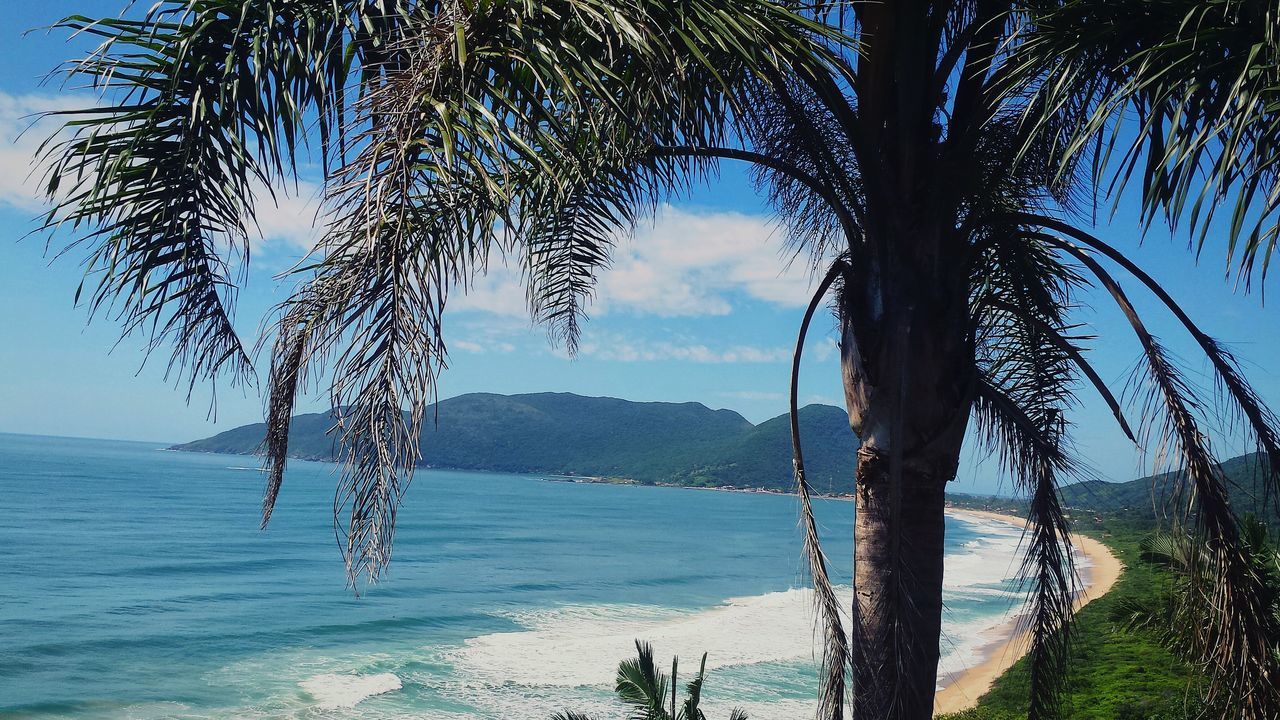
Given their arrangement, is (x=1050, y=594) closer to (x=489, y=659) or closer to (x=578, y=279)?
(x=578, y=279)

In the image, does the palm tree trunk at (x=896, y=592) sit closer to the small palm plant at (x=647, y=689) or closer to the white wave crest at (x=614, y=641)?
the small palm plant at (x=647, y=689)

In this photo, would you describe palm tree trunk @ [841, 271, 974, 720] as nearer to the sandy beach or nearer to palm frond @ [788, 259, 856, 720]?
palm frond @ [788, 259, 856, 720]

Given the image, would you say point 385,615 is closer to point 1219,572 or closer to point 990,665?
point 990,665

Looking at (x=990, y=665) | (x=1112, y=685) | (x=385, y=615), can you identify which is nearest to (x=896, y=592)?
(x=1112, y=685)

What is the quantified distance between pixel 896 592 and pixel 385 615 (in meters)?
32.3

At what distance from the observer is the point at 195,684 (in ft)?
75.5

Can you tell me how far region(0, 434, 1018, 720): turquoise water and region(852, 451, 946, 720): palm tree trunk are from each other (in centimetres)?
75

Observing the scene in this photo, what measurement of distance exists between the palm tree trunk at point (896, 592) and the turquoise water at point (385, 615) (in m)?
0.75

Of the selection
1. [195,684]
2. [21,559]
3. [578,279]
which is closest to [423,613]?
[195,684]

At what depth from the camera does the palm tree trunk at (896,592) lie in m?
3.90

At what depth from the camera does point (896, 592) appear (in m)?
3.92

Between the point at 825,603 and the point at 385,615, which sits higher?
the point at 825,603

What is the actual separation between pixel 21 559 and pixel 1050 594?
164ft

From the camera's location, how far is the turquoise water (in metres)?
21.7
